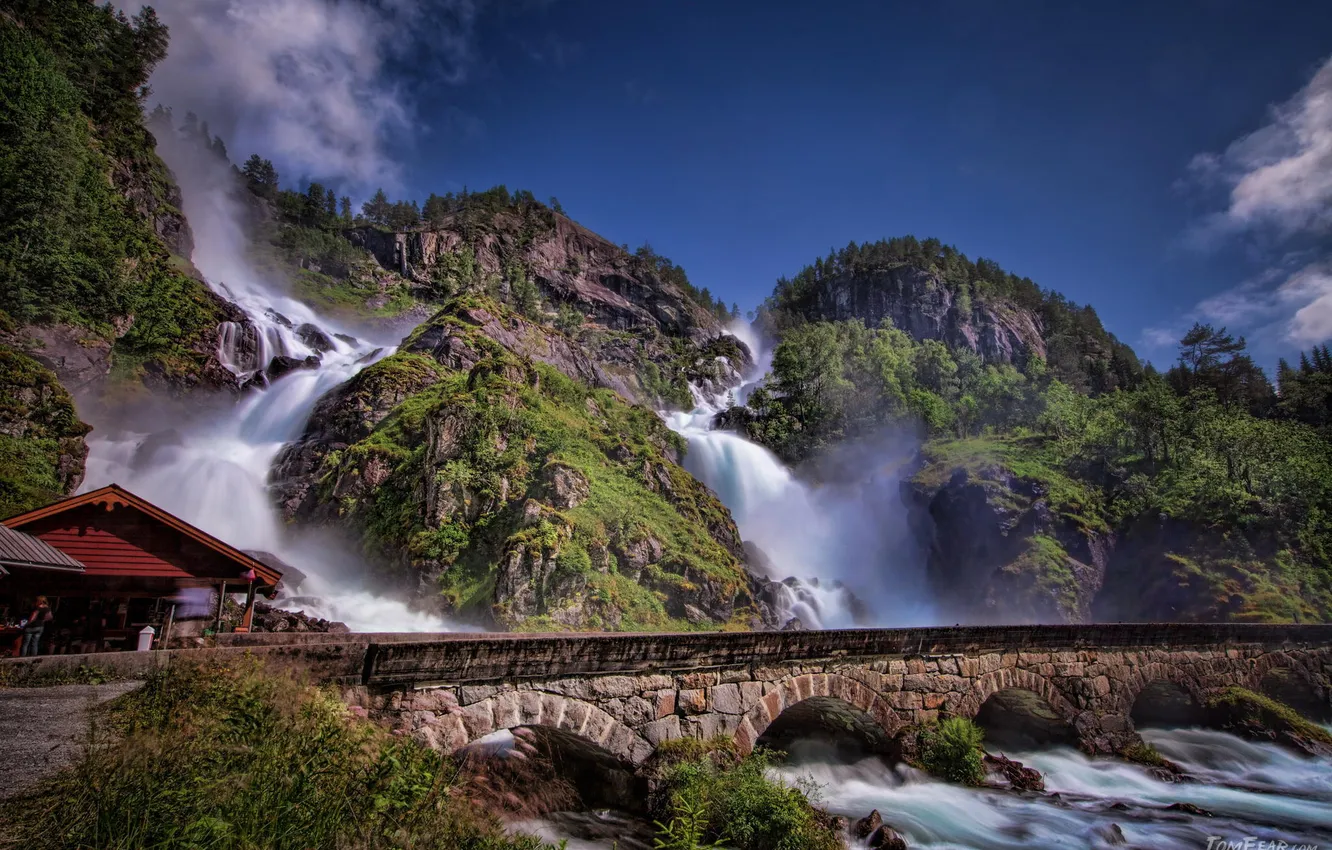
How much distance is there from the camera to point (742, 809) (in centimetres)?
864

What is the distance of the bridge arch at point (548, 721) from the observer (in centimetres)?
830

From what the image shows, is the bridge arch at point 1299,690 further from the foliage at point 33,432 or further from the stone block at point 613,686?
the foliage at point 33,432

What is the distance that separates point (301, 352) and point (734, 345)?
58501 mm

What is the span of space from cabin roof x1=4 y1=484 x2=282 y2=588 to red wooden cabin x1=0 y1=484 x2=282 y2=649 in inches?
0.7

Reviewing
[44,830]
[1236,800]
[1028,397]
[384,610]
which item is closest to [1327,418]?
[1028,397]

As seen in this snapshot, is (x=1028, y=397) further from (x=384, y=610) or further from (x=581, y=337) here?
(x=384, y=610)

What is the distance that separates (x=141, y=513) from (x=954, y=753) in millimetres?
19179

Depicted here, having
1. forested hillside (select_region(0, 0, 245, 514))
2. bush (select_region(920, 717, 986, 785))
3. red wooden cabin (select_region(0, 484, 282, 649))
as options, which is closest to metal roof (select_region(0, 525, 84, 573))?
red wooden cabin (select_region(0, 484, 282, 649))

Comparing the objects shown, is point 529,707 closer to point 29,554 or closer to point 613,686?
point 613,686

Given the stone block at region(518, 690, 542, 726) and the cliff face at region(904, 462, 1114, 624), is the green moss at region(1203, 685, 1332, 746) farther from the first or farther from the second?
the stone block at region(518, 690, 542, 726)

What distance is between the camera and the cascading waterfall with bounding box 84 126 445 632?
83.6ft

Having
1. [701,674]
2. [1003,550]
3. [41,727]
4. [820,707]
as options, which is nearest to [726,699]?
[701,674]

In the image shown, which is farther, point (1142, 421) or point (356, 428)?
A: point (1142, 421)

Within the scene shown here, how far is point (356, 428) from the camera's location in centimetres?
3238
